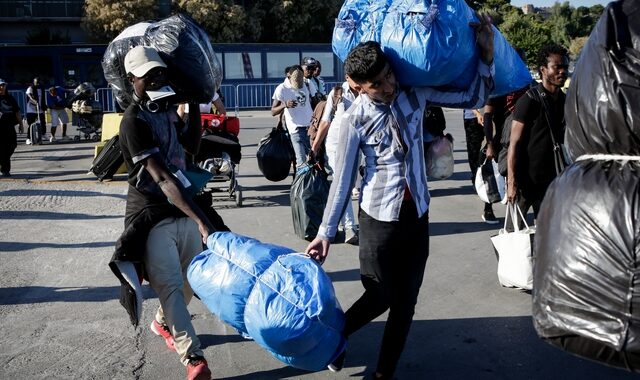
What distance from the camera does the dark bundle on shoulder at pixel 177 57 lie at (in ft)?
14.4

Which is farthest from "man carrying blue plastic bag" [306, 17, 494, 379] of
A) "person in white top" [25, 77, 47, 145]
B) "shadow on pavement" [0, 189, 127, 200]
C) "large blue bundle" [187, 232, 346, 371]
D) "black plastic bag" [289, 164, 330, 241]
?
"person in white top" [25, 77, 47, 145]

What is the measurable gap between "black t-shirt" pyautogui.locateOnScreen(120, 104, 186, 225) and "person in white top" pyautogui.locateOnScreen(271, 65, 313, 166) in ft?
14.4

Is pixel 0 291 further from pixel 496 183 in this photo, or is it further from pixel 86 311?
pixel 496 183

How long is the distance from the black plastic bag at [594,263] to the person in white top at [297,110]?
6288mm

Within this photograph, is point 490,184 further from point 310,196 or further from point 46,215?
point 46,215

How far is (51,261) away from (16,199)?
3553 mm

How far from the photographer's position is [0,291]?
5.91 m

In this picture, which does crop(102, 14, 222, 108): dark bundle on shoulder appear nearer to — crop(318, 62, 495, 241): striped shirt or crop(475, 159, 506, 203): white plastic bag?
crop(318, 62, 495, 241): striped shirt

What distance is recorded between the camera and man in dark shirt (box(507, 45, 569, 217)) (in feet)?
16.8

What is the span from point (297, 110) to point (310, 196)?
2.15m

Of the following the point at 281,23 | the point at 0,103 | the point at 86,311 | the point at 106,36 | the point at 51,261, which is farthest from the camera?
the point at 281,23

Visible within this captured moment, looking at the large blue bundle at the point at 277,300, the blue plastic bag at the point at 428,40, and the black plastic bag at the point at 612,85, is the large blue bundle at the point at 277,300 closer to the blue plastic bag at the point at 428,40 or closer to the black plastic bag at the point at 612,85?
the blue plastic bag at the point at 428,40

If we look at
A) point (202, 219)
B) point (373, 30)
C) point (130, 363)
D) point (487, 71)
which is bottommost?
point (130, 363)

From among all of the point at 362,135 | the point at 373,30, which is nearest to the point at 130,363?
the point at 362,135
